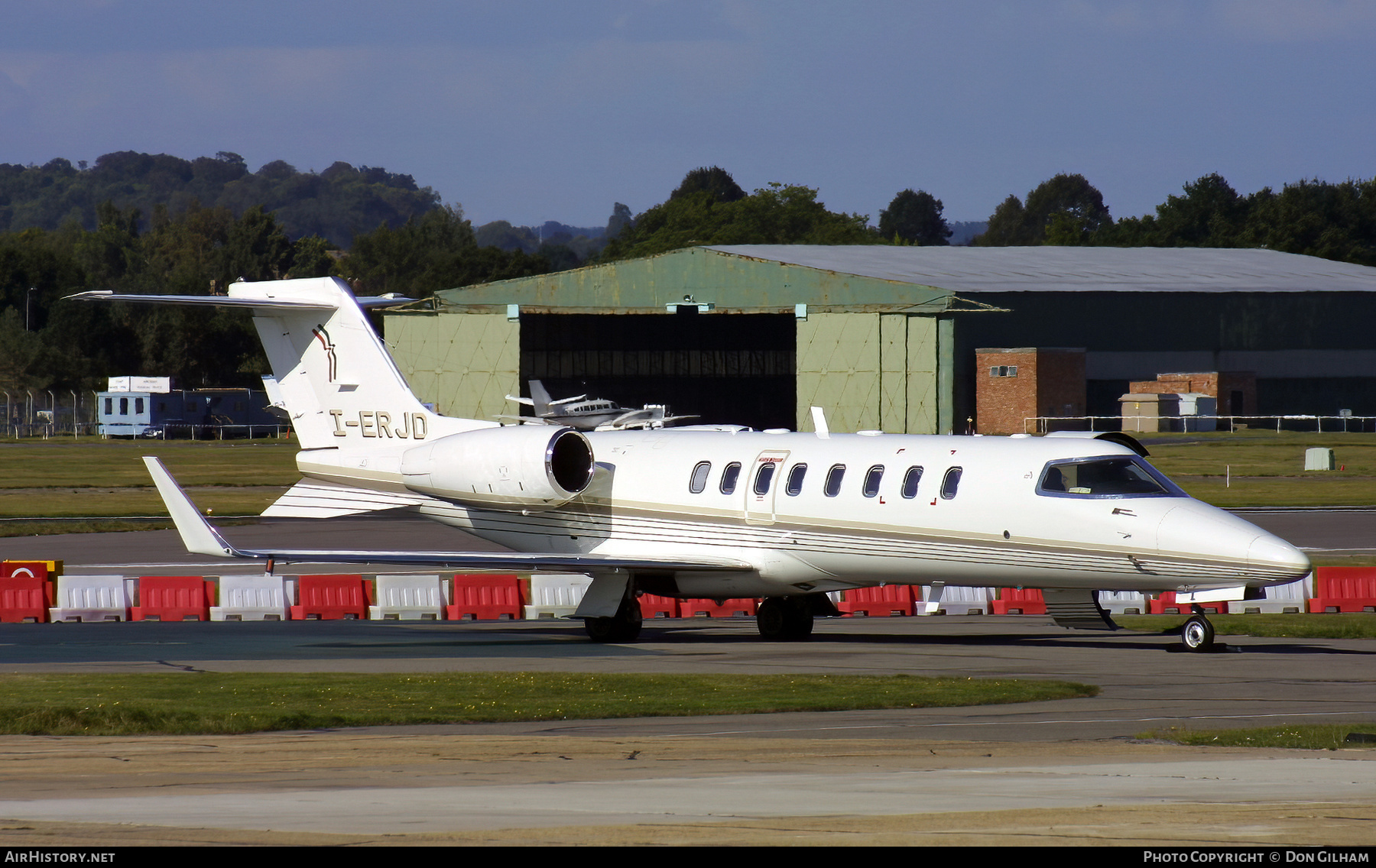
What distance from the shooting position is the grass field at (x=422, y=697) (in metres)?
15.6

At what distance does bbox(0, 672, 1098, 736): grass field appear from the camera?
15.6 metres

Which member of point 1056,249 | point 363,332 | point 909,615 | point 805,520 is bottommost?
point 909,615

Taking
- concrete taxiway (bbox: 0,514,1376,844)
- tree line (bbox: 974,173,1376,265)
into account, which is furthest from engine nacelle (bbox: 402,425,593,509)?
tree line (bbox: 974,173,1376,265)

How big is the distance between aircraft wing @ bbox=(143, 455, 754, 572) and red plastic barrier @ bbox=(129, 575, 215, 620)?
5.37 metres

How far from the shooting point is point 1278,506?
52750 mm

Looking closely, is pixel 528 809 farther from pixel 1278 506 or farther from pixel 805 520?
pixel 1278 506

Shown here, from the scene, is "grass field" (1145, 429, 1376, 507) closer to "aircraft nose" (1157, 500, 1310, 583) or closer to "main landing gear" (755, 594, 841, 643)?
"main landing gear" (755, 594, 841, 643)

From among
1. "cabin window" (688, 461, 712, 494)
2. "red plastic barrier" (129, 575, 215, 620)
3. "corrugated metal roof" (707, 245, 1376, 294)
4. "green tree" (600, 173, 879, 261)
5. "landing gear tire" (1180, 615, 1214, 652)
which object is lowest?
"red plastic barrier" (129, 575, 215, 620)

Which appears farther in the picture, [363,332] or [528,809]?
[363,332]

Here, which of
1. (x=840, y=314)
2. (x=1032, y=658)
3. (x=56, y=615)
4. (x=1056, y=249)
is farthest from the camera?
(x=1056, y=249)

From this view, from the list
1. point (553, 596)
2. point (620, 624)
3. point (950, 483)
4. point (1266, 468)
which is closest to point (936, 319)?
point (1266, 468)

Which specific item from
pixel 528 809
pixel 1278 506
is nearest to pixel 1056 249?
pixel 1278 506

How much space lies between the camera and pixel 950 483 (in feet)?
75.4

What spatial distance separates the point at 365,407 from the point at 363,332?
1.22 m
